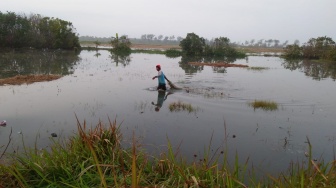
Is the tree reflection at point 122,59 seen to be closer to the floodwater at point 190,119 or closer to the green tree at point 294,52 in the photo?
the floodwater at point 190,119

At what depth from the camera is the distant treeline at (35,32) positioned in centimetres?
4884

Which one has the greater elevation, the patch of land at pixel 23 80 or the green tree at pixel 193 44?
the green tree at pixel 193 44

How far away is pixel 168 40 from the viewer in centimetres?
19475

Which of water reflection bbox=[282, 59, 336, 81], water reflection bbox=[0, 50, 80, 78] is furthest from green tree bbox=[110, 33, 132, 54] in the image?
water reflection bbox=[282, 59, 336, 81]

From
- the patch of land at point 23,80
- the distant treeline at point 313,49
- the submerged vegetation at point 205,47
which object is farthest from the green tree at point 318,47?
the patch of land at point 23,80

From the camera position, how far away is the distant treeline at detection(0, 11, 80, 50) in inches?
1923

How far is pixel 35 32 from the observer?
54.8 m

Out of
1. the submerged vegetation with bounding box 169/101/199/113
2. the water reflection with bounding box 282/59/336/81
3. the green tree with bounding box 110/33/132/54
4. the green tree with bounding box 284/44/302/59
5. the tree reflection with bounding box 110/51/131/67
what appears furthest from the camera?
the green tree with bounding box 110/33/132/54

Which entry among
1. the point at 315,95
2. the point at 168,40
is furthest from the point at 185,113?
the point at 168,40

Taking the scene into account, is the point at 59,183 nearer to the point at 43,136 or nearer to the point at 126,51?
the point at 43,136

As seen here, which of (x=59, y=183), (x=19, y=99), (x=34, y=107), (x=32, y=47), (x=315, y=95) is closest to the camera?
(x=59, y=183)

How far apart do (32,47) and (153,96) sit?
50224 millimetres

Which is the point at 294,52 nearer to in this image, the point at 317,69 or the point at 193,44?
the point at 193,44

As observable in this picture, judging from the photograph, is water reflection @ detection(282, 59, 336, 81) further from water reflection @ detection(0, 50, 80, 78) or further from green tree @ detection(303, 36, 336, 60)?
water reflection @ detection(0, 50, 80, 78)
